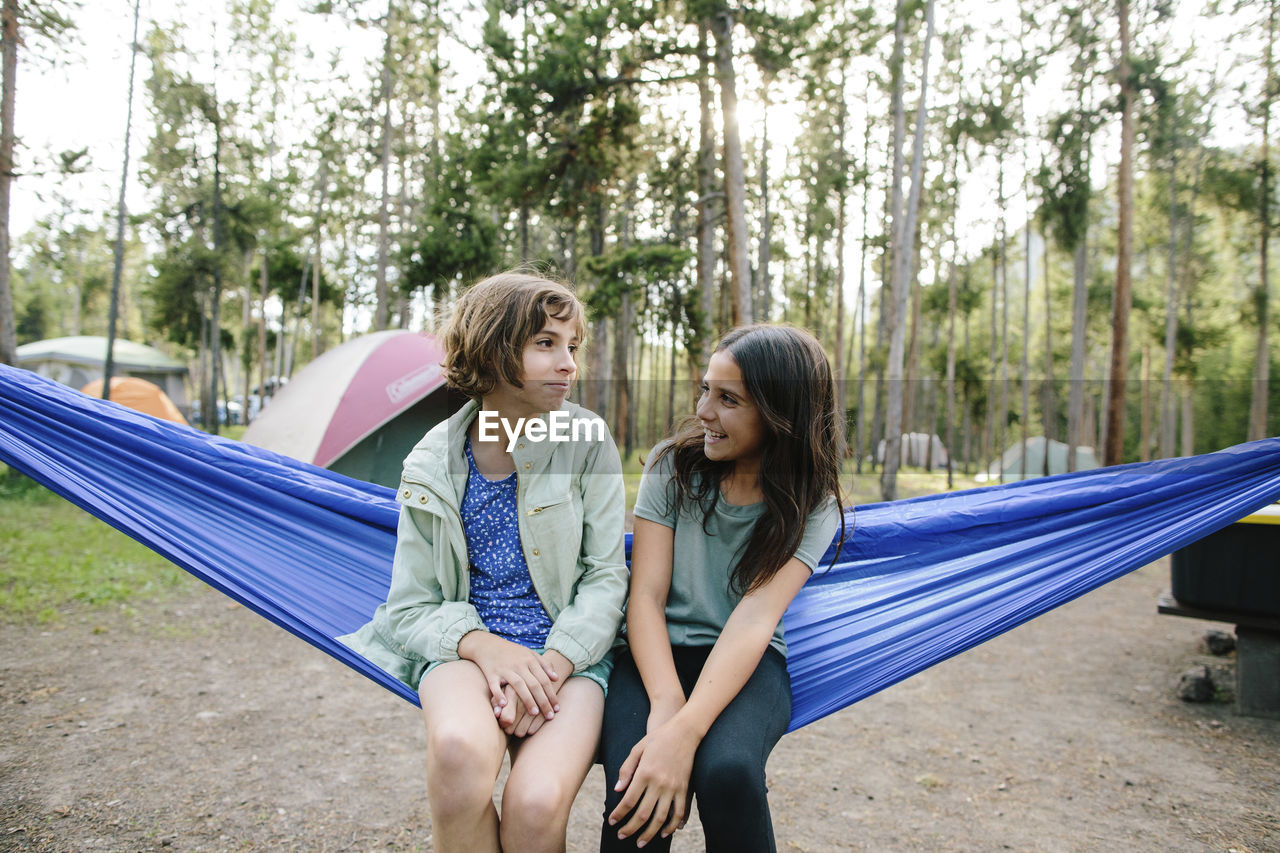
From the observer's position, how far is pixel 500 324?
4.19 ft

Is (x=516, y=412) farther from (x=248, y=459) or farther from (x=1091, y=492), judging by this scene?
(x=1091, y=492)

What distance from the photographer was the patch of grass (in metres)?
3.68

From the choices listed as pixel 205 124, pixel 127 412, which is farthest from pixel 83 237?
pixel 127 412

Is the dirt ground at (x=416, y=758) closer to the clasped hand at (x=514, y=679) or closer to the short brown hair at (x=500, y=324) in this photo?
the clasped hand at (x=514, y=679)

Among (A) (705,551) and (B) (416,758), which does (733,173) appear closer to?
(B) (416,758)

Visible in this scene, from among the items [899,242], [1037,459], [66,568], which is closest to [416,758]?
[66,568]

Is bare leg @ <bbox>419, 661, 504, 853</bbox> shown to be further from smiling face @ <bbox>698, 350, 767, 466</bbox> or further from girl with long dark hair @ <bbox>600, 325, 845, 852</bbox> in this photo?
smiling face @ <bbox>698, 350, 767, 466</bbox>

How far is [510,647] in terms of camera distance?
45.9 inches

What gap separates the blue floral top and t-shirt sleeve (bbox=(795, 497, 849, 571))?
18.3 inches

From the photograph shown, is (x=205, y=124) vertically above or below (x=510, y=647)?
above

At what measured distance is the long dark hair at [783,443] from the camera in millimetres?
1262

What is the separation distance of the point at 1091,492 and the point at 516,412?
4.29ft

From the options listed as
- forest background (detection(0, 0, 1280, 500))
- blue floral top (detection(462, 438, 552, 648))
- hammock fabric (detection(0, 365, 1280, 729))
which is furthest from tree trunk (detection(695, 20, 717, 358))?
blue floral top (detection(462, 438, 552, 648))

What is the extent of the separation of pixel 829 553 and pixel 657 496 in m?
0.55
